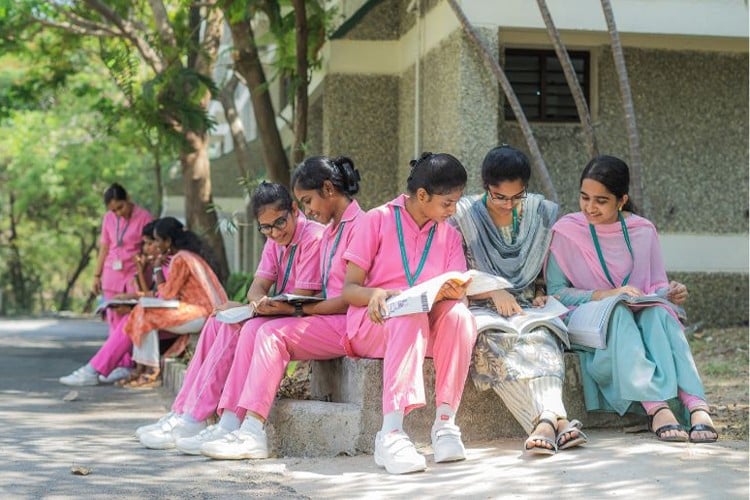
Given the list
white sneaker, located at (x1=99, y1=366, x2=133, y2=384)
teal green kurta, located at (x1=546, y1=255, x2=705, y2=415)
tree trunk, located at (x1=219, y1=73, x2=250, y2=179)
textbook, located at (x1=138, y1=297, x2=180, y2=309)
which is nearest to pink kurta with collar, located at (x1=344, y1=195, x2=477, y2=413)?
teal green kurta, located at (x1=546, y1=255, x2=705, y2=415)

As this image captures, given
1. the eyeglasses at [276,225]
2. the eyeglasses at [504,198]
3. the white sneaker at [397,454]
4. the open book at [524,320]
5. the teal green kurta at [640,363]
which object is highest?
the eyeglasses at [504,198]

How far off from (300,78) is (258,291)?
492cm

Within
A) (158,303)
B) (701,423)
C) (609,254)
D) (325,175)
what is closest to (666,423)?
(701,423)

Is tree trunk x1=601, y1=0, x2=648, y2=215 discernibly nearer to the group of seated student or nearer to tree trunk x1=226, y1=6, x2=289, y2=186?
the group of seated student

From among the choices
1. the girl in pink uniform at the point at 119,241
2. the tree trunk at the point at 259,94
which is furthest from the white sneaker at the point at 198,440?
the tree trunk at the point at 259,94

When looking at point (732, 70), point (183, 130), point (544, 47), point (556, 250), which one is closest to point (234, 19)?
point (183, 130)

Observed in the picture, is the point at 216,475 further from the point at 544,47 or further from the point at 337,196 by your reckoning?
the point at 544,47

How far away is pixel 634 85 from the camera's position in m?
12.4

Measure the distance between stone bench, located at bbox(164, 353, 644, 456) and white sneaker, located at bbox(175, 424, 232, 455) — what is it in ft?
1.22

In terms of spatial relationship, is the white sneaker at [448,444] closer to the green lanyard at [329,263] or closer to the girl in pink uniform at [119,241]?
the green lanyard at [329,263]

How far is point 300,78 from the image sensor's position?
1155 centimetres

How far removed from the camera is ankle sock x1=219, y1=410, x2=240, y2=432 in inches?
243

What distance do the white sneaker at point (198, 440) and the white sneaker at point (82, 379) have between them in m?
4.48

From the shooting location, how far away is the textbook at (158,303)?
992 centimetres
